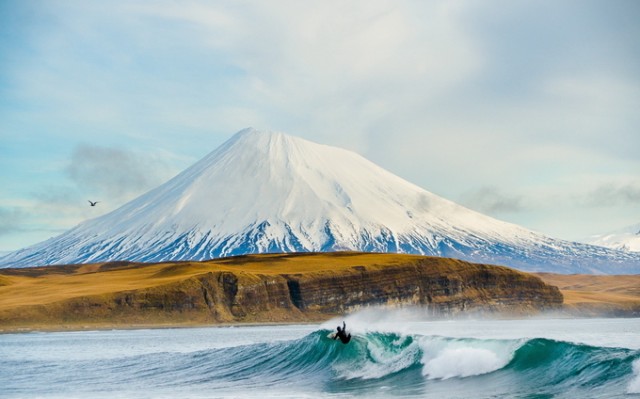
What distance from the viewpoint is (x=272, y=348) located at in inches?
2319

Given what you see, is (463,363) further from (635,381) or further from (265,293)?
(265,293)

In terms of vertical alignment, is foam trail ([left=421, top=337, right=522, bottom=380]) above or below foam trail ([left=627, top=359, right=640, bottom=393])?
above

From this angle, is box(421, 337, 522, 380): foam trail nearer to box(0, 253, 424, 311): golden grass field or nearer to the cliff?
the cliff

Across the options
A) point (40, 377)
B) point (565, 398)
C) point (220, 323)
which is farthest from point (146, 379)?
point (220, 323)

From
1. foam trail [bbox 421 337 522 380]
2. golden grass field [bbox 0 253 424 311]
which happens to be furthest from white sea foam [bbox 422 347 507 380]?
golden grass field [bbox 0 253 424 311]

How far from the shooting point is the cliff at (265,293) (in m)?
144

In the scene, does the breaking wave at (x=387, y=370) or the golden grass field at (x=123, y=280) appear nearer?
the breaking wave at (x=387, y=370)

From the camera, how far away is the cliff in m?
144

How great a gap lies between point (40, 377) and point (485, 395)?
2693cm

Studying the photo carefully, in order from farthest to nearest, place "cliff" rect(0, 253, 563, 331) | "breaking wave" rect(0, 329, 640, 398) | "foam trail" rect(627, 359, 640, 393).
→ 1. "cliff" rect(0, 253, 563, 331)
2. "breaking wave" rect(0, 329, 640, 398)
3. "foam trail" rect(627, 359, 640, 393)

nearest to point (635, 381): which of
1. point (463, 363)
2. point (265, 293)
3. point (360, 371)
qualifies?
point (463, 363)

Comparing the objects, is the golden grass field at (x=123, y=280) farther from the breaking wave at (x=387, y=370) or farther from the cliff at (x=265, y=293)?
the breaking wave at (x=387, y=370)

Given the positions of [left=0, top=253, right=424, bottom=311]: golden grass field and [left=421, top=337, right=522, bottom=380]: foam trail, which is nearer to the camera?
[left=421, top=337, right=522, bottom=380]: foam trail

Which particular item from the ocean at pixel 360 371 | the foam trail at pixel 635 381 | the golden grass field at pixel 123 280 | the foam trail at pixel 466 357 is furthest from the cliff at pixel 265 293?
the foam trail at pixel 635 381
